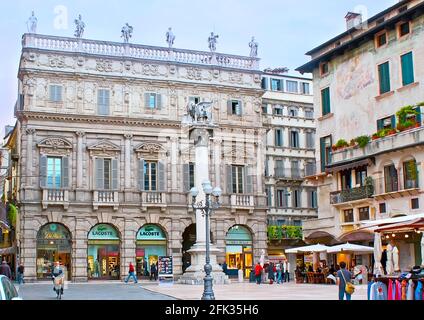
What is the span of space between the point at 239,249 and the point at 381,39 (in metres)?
18.2

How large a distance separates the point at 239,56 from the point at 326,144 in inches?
484

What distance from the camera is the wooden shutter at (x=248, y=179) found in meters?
45.7

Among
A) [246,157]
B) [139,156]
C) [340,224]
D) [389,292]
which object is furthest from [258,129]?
[389,292]

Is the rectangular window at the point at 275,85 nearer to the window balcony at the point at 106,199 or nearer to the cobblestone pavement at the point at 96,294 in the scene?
the window balcony at the point at 106,199

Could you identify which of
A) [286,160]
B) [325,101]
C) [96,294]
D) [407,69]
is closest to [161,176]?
[325,101]

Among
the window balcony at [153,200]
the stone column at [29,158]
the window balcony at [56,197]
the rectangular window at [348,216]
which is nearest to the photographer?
the rectangular window at [348,216]

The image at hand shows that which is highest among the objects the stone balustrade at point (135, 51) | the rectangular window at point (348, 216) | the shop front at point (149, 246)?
the stone balustrade at point (135, 51)

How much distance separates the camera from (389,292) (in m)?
14.4

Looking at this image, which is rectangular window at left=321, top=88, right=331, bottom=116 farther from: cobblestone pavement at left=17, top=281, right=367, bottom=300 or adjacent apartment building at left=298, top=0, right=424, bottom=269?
cobblestone pavement at left=17, top=281, right=367, bottom=300

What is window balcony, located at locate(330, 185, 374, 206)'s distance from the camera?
33.7 meters

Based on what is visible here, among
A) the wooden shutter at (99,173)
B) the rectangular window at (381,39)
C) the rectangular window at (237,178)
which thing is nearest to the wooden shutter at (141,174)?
the wooden shutter at (99,173)

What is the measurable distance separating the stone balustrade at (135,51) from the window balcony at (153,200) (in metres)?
9.04

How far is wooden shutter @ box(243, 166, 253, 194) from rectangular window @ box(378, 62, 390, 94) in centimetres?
1377

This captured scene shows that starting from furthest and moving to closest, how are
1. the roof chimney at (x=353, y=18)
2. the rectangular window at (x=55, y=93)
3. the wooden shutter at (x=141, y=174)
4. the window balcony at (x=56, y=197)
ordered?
the wooden shutter at (x=141, y=174)
the rectangular window at (x=55, y=93)
the window balcony at (x=56, y=197)
the roof chimney at (x=353, y=18)
